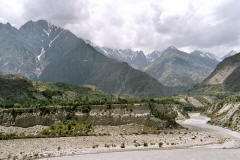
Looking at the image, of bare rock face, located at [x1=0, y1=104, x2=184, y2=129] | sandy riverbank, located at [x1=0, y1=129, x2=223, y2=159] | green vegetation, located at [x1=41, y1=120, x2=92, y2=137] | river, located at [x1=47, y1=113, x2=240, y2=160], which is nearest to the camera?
river, located at [x1=47, y1=113, x2=240, y2=160]

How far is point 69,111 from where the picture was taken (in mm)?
97938

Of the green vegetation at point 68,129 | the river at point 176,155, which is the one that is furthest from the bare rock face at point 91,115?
the river at point 176,155

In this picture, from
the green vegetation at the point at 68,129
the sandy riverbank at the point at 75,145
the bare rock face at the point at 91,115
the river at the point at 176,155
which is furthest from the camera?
the bare rock face at the point at 91,115

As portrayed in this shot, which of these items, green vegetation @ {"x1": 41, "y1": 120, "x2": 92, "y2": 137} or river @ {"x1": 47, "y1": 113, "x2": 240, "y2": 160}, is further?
green vegetation @ {"x1": 41, "y1": 120, "x2": 92, "y2": 137}

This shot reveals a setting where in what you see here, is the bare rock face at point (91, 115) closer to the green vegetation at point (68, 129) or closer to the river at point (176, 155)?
the green vegetation at point (68, 129)

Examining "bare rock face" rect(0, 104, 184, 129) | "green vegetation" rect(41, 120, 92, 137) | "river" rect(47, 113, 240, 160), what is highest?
"bare rock face" rect(0, 104, 184, 129)

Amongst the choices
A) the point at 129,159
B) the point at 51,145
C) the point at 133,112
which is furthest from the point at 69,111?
the point at 129,159

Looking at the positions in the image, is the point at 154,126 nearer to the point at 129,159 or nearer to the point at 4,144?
the point at 129,159

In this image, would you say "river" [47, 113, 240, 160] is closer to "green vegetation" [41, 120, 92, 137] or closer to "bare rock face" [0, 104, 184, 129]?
"green vegetation" [41, 120, 92, 137]

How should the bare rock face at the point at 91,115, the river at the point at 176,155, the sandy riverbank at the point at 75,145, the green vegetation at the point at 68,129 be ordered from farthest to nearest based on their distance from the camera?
the bare rock face at the point at 91,115, the green vegetation at the point at 68,129, the sandy riverbank at the point at 75,145, the river at the point at 176,155

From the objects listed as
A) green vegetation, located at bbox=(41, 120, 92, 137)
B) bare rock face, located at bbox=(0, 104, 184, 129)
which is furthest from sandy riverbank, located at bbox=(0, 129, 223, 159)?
bare rock face, located at bbox=(0, 104, 184, 129)

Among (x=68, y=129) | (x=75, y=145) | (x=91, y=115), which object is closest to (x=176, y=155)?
(x=75, y=145)

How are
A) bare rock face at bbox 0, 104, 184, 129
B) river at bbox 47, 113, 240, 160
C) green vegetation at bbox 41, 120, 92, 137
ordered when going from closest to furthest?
river at bbox 47, 113, 240, 160 < green vegetation at bbox 41, 120, 92, 137 < bare rock face at bbox 0, 104, 184, 129

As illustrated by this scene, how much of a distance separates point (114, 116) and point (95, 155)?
1647 inches
